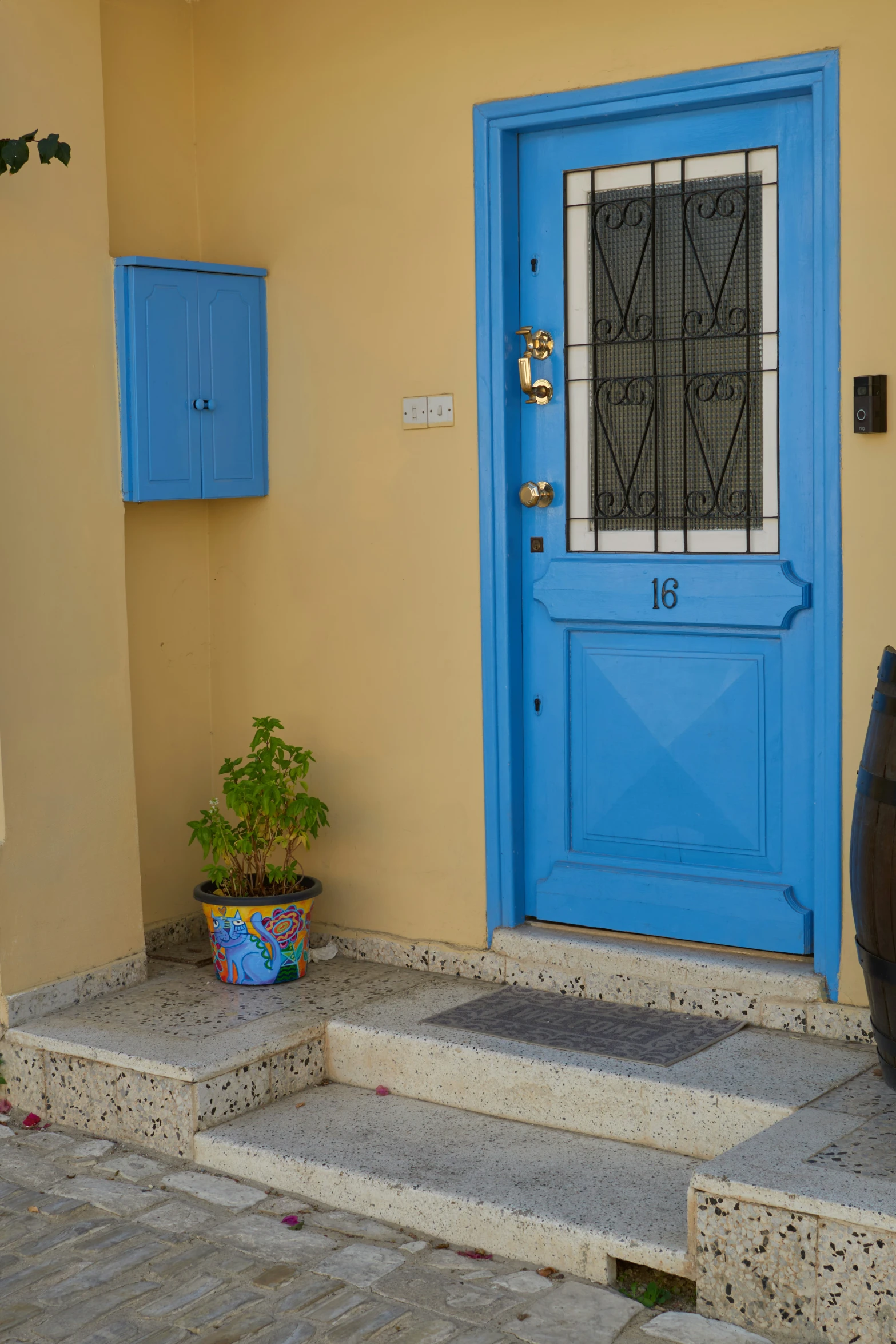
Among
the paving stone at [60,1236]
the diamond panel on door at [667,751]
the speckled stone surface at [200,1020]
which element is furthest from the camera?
the diamond panel on door at [667,751]

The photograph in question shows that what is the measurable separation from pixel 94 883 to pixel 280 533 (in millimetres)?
1222

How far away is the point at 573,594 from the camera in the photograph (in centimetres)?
417

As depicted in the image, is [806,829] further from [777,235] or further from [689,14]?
[689,14]

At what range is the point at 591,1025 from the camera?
3855 mm

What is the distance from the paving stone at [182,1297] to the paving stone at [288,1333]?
0.68ft

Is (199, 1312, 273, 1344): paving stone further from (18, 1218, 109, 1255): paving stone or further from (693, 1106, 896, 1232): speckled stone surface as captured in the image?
(693, 1106, 896, 1232): speckled stone surface

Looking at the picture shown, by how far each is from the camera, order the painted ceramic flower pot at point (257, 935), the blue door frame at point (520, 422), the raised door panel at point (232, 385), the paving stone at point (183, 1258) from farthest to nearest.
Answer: the raised door panel at point (232, 385), the painted ceramic flower pot at point (257, 935), the blue door frame at point (520, 422), the paving stone at point (183, 1258)

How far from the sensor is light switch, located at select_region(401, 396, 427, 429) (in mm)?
4332

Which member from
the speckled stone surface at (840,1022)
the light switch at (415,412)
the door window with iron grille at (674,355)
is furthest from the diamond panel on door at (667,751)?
the light switch at (415,412)

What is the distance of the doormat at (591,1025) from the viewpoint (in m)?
3.66

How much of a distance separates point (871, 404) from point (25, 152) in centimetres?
221

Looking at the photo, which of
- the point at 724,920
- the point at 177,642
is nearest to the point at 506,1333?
the point at 724,920

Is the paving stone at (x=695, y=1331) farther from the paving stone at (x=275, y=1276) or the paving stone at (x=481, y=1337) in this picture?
the paving stone at (x=275, y=1276)

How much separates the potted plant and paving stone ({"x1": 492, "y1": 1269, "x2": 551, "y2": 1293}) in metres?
1.46
